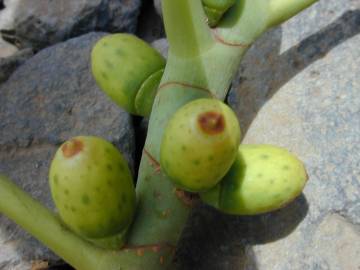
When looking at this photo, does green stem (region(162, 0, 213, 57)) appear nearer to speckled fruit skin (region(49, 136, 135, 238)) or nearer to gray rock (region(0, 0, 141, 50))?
speckled fruit skin (region(49, 136, 135, 238))

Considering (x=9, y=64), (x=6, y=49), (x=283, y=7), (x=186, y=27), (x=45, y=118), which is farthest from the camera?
(x=6, y=49)

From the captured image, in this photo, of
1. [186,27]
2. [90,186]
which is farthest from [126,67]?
[90,186]

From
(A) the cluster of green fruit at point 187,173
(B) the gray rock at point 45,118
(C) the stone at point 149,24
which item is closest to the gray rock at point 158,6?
(C) the stone at point 149,24

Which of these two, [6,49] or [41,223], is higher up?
[41,223]

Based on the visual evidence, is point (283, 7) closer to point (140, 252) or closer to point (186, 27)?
point (186, 27)

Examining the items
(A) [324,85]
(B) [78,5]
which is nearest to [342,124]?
(A) [324,85]

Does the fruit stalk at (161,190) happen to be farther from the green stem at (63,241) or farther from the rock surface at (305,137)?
the rock surface at (305,137)
